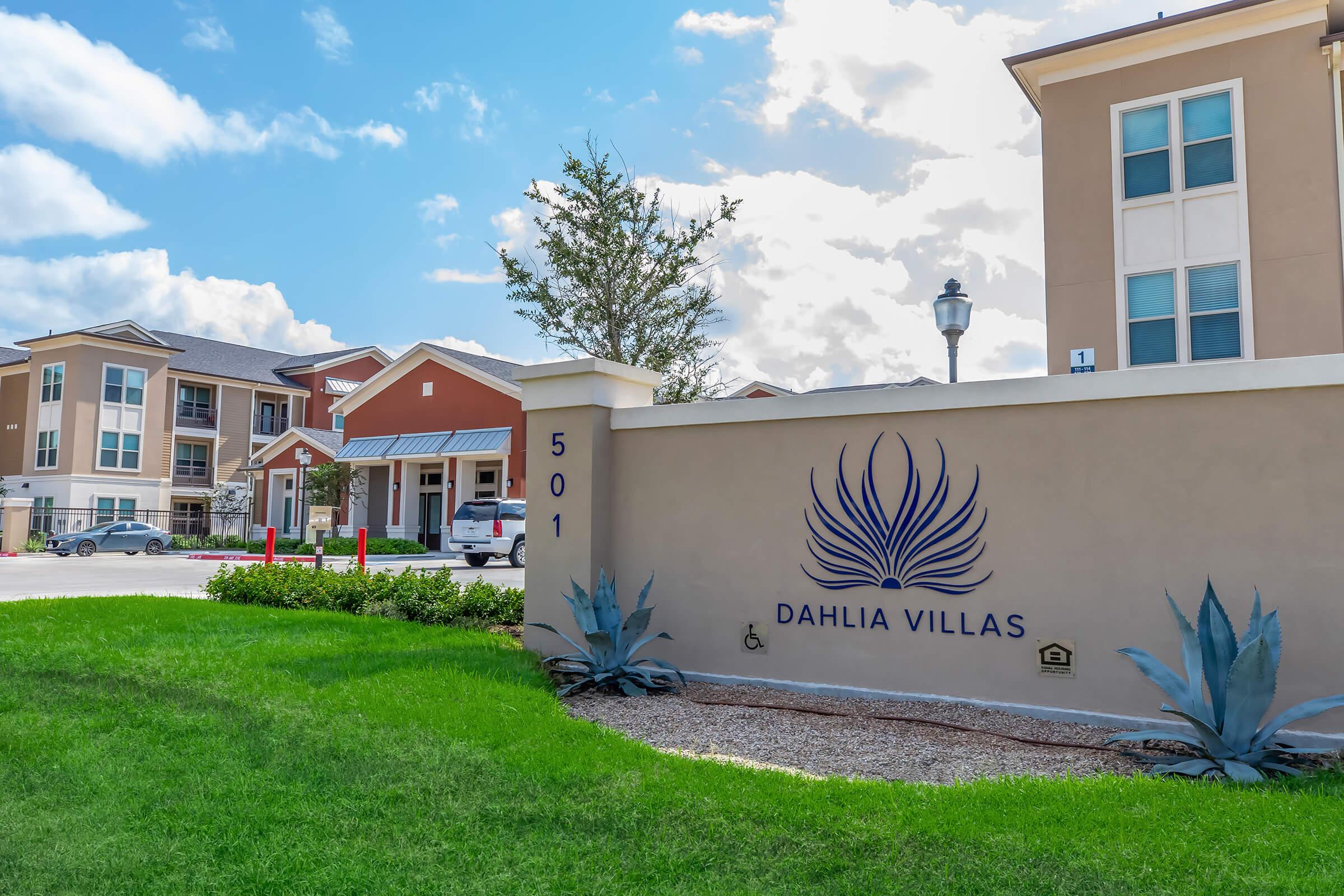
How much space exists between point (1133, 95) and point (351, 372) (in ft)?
145

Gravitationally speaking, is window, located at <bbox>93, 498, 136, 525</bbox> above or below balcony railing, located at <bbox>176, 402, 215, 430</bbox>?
below

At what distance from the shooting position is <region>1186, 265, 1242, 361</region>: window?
14586 mm

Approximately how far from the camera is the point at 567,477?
8914 mm

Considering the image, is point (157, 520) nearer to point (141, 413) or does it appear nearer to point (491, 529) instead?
point (141, 413)

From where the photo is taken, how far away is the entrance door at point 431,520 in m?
35.2

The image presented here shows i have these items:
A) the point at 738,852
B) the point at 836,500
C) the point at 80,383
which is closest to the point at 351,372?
the point at 80,383

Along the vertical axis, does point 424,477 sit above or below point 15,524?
above

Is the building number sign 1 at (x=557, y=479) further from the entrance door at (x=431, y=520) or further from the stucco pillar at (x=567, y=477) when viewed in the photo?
the entrance door at (x=431, y=520)

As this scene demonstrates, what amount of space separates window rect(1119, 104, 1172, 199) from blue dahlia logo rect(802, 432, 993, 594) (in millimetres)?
10811

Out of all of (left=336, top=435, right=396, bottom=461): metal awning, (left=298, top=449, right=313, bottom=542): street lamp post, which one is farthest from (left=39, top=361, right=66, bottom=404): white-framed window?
(left=336, top=435, right=396, bottom=461): metal awning

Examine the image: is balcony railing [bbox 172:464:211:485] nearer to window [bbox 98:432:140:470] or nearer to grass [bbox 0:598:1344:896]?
window [bbox 98:432:140:470]

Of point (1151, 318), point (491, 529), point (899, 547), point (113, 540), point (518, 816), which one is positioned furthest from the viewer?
point (113, 540)

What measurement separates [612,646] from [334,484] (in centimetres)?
2987

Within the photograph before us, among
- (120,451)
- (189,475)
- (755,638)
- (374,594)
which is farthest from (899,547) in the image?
(189,475)
